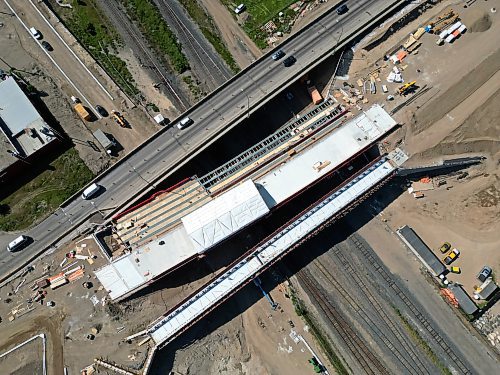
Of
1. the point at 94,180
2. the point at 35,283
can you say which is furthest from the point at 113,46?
the point at 35,283

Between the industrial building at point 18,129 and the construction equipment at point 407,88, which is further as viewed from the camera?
the construction equipment at point 407,88

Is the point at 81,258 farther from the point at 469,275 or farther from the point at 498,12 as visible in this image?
the point at 498,12

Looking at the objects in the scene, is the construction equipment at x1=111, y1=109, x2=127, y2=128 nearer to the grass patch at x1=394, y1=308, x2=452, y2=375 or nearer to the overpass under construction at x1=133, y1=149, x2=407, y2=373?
the overpass under construction at x1=133, y1=149, x2=407, y2=373

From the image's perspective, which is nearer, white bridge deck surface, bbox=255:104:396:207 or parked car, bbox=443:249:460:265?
white bridge deck surface, bbox=255:104:396:207

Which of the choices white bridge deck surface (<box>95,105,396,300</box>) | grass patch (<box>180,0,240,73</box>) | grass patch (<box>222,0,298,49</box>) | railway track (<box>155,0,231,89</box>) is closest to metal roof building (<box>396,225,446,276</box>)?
white bridge deck surface (<box>95,105,396,300</box>)

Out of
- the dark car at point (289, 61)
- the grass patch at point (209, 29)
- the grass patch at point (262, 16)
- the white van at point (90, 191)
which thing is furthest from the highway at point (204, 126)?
the grass patch at point (209, 29)

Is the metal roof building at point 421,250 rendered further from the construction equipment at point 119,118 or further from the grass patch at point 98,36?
the grass patch at point 98,36
